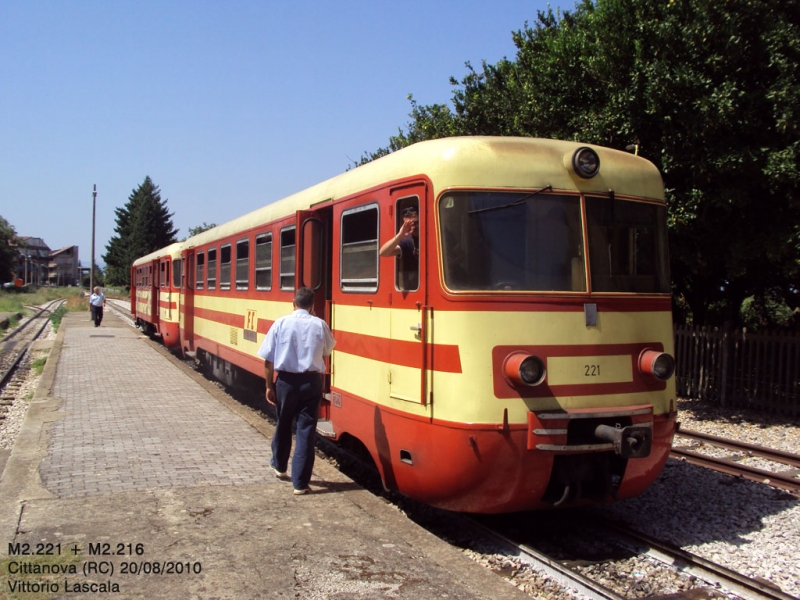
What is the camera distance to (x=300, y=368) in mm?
6164

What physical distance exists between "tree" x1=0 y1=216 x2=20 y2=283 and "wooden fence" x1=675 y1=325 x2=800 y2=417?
78.3 m

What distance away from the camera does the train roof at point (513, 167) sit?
523 centimetres

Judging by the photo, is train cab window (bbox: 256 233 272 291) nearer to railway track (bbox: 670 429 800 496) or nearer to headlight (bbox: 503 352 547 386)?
headlight (bbox: 503 352 547 386)

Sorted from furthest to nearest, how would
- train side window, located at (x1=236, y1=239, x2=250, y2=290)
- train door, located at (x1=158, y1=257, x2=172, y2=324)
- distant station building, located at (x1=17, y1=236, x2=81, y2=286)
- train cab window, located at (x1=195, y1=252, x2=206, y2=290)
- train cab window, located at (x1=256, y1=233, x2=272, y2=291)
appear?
→ distant station building, located at (x1=17, y1=236, x2=81, y2=286) < train door, located at (x1=158, y1=257, x2=172, y2=324) < train cab window, located at (x1=195, y1=252, x2=206, y2=290) < train side window, located at (x1=236, y1=239, x2=250, y2=290) < train cab window, located at (x1=256, y1=233, x2=272, y2=291)

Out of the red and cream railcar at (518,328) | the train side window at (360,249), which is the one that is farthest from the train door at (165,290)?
the red and cream railcar at (518,328)

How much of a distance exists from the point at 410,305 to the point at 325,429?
2071 mm

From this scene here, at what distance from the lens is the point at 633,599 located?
15.1 ft

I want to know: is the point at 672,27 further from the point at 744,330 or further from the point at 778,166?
the point at 744,330

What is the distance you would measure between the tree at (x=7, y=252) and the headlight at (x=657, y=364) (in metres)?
83.0

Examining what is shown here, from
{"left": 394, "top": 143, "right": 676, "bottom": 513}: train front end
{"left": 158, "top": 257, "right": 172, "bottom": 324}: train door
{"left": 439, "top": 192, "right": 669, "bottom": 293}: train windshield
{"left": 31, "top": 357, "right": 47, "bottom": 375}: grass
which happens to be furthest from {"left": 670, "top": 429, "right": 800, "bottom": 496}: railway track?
{"left": 31, "top": 357, "right": 47, "bottom": 375}: grass

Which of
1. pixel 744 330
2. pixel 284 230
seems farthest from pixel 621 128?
pixel 284 230

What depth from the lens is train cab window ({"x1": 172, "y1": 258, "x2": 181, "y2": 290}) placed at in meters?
16.8

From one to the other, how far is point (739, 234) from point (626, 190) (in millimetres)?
5548

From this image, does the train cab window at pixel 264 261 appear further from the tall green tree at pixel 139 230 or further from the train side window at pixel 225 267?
the tall green tree at pixel 139 230
